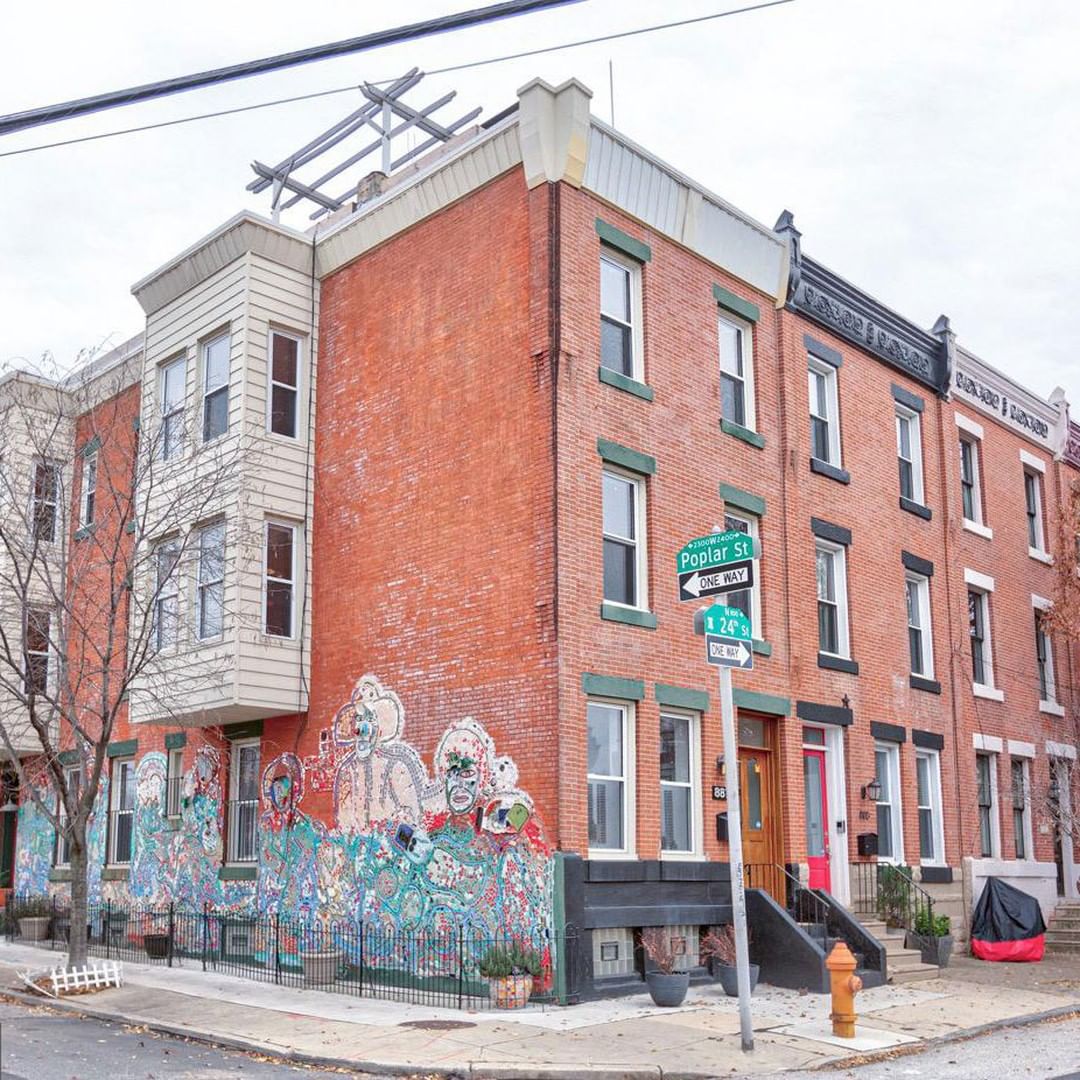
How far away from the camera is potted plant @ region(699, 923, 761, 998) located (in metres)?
16.8

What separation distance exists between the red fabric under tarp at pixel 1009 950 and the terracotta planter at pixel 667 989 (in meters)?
8.66

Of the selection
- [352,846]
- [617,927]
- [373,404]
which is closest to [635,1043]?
[617,927]

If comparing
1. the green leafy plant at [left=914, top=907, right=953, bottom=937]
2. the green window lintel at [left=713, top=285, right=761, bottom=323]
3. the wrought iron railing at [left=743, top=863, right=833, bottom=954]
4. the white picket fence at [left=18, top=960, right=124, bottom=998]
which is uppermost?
the green window lintel at [left=713, top=285, right=761, bottom=323]

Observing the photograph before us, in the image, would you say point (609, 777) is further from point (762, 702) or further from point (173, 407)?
point (173, 407)

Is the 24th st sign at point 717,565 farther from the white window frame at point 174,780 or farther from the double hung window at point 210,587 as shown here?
the white window frame at point 174,780

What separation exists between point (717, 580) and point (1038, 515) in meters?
18.4

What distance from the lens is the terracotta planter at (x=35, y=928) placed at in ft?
77.5

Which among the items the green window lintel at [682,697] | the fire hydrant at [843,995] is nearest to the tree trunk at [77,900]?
the green window lintel at [682,697]

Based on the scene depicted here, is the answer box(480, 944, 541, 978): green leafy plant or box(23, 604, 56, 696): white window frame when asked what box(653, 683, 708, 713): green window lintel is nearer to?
box(480, 944, 541, 978): green leafy plant

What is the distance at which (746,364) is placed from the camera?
854 inches

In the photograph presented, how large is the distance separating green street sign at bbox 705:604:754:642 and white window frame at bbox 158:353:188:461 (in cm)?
1111

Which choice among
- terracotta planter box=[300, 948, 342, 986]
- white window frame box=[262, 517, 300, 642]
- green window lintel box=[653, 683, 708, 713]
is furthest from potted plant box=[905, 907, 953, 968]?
white window frame box=[262, 517, 300, 642]

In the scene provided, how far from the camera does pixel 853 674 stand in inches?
874

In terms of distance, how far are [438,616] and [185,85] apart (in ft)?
34.9
